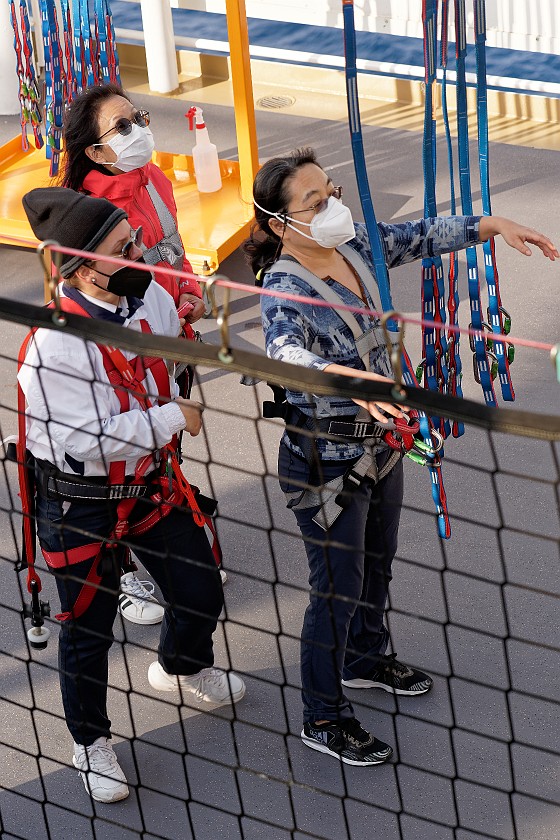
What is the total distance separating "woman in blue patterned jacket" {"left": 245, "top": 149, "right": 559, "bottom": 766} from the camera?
2605mm

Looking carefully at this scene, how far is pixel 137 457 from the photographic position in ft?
8.49

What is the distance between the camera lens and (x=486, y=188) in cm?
333

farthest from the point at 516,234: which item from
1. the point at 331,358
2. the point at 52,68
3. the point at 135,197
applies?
the point at 52,68

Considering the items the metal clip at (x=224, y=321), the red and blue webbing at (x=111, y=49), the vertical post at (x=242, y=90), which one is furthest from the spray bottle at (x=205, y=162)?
the metal clip at (x=224, y=321)

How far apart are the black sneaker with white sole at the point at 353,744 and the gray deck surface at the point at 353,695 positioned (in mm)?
28

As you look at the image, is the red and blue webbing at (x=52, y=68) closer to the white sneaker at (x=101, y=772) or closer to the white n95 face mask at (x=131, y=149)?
the white n95 face mask at (x=131, y=149)

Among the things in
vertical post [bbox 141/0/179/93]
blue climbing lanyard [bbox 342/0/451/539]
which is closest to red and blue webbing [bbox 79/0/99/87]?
blue climbing lanyard [bbox 342/0/451/539]

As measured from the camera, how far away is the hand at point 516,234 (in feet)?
8.89

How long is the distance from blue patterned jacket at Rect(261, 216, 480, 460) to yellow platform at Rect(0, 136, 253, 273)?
1.91 m

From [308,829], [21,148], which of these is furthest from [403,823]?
[21,148]

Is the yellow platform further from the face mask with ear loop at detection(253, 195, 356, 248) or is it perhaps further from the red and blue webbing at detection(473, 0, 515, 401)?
the face mask with ear loop at detection(253, 195, 356, 248)

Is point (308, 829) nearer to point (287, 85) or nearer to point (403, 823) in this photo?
point (403, 823)

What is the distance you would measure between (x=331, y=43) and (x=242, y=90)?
1.83 meters

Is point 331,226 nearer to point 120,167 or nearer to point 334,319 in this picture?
point 334,319
